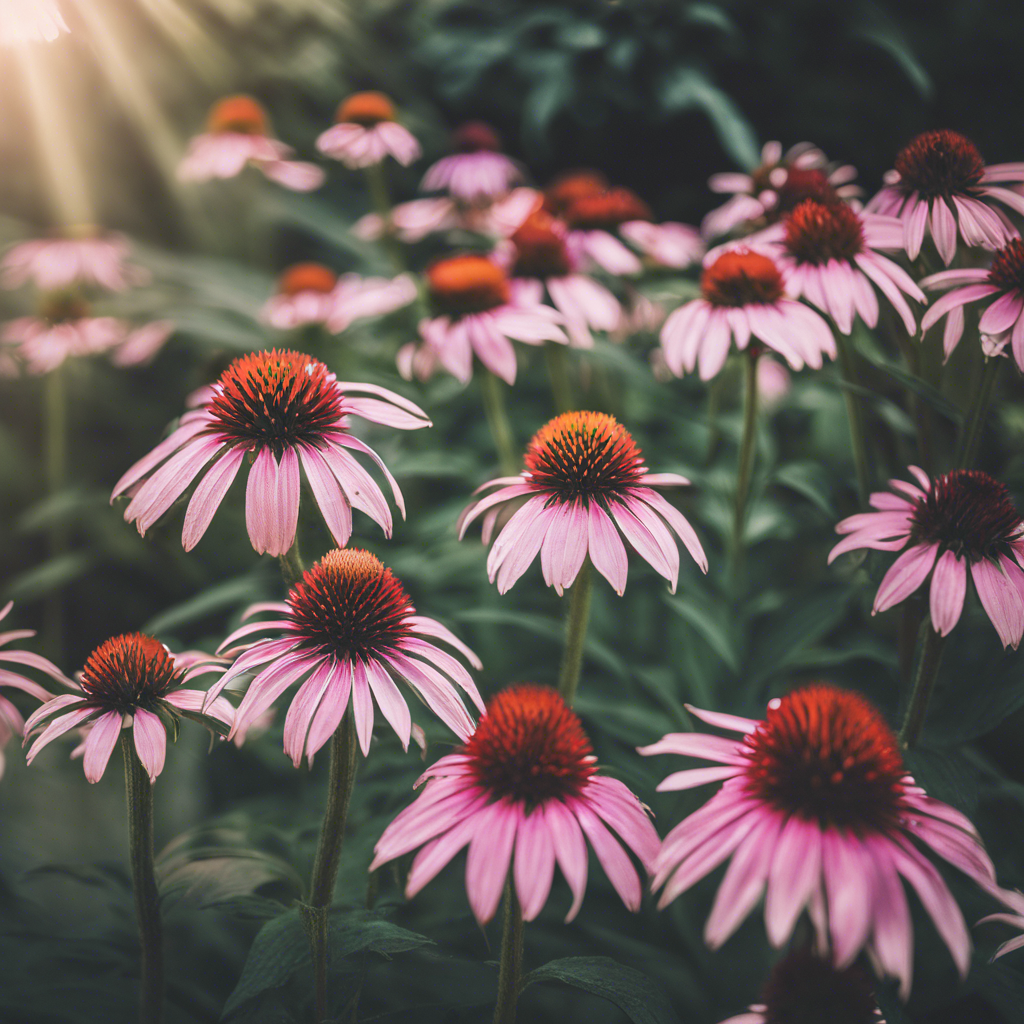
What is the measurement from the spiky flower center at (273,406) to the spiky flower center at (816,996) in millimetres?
521

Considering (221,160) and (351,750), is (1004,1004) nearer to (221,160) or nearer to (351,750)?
(351,750)

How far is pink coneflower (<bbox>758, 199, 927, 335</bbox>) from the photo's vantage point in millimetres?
761

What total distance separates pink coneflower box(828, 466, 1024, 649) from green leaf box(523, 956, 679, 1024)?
0.35 metres

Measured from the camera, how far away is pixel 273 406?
62 cm

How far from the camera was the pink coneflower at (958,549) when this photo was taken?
0.60 m

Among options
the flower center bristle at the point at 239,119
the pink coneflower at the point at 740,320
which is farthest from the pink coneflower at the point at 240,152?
the pink coneflower at the point at 740,320

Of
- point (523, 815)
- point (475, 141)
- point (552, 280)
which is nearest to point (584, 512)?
point (523, 815)

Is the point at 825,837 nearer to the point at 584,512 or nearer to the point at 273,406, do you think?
the point at 584,512

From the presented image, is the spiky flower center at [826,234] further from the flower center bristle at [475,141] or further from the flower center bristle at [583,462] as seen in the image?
the flower center bristle at [475,141]

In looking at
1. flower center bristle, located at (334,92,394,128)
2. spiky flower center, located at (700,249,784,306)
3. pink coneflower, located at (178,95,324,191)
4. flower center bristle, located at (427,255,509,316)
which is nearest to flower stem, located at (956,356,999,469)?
spiky flower center, located at (700,249,784,306)

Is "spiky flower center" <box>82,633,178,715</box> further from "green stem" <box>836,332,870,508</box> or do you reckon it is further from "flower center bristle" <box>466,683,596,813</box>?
"green stem" <box>836,332,870,508</box>

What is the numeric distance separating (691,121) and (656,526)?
5.40 feet

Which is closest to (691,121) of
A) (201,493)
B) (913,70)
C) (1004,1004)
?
(913,70)

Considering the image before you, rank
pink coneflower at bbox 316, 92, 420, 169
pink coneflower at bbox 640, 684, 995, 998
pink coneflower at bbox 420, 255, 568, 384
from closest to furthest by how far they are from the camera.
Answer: pink coneflower at bbox 640, 684, 995, 998 < pink coneflower at bbox 420, 255, 568, 384 < pink coneflower at bbox 316, 92, 420, 169
